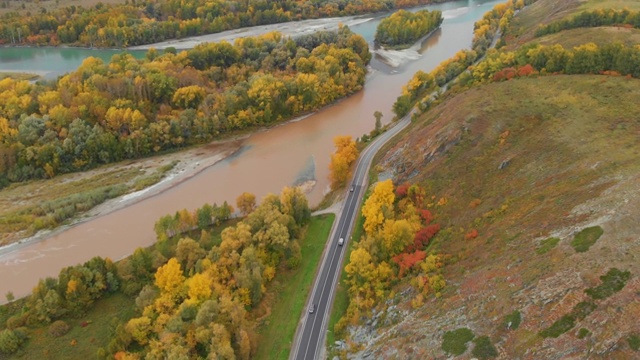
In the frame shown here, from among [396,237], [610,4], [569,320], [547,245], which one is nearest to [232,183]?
[396,237]

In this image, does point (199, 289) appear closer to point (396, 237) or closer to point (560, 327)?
point (396, 237)

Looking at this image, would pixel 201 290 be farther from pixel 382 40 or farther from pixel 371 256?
pixel 382 40

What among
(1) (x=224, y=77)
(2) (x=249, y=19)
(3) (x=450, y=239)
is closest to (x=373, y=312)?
(3) (x=450, y=239)

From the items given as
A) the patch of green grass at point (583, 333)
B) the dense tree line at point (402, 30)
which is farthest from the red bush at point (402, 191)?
the dense tree line at point (402, 30)

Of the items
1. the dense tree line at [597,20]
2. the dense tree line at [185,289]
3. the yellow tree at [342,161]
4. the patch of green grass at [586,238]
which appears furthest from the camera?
the dense tree line at [597,20]

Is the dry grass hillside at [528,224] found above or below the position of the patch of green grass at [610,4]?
below

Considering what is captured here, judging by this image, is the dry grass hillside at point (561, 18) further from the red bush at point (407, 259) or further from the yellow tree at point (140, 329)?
the yellow tree at point (140, 329)

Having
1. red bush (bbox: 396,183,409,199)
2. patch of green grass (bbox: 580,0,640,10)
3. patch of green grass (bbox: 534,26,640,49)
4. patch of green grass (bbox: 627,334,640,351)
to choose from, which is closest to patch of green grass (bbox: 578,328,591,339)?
patch of green grass (bbox: 627,334,640,351)
